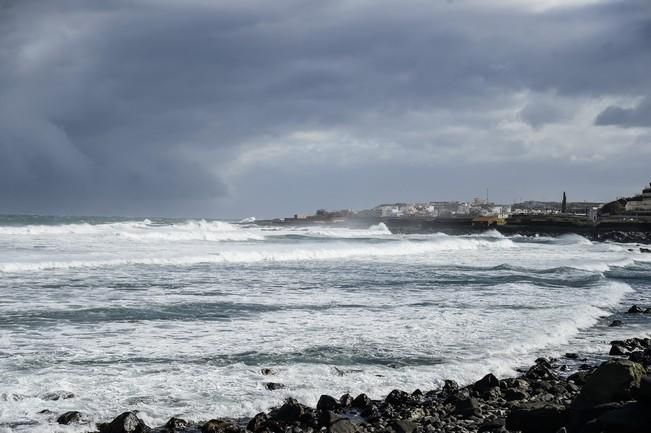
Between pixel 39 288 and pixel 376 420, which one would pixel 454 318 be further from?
pixel 39 288

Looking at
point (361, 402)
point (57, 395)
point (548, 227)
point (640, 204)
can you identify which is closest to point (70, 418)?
point (57, 395)

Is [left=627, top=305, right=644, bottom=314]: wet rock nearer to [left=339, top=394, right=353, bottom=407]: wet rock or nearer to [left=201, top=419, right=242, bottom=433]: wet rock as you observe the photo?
[left=339, top=394, right=353, bottom=407]: wet rock

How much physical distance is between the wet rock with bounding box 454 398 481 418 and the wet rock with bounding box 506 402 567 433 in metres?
0.74

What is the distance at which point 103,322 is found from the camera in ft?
41.2

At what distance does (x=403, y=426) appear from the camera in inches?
268

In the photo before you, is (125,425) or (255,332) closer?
(125,425)

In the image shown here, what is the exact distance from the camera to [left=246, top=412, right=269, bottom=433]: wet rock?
269 inches

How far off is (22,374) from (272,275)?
48.7 feet

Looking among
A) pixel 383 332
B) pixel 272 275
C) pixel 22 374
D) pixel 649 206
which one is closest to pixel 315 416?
pixel 22 374

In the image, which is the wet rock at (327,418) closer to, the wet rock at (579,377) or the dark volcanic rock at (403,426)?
the dark volcanic rock at (403,426)

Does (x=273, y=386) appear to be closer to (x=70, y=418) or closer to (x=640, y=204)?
(x=70, y=418)

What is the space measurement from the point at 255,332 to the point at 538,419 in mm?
6503

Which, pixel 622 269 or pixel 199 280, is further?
pixel 622 269

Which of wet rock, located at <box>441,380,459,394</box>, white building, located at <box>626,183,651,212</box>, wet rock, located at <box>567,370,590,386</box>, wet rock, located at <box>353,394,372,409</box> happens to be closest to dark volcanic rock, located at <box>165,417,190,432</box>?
wet rock, located at <box>353,394,372,409</box>
